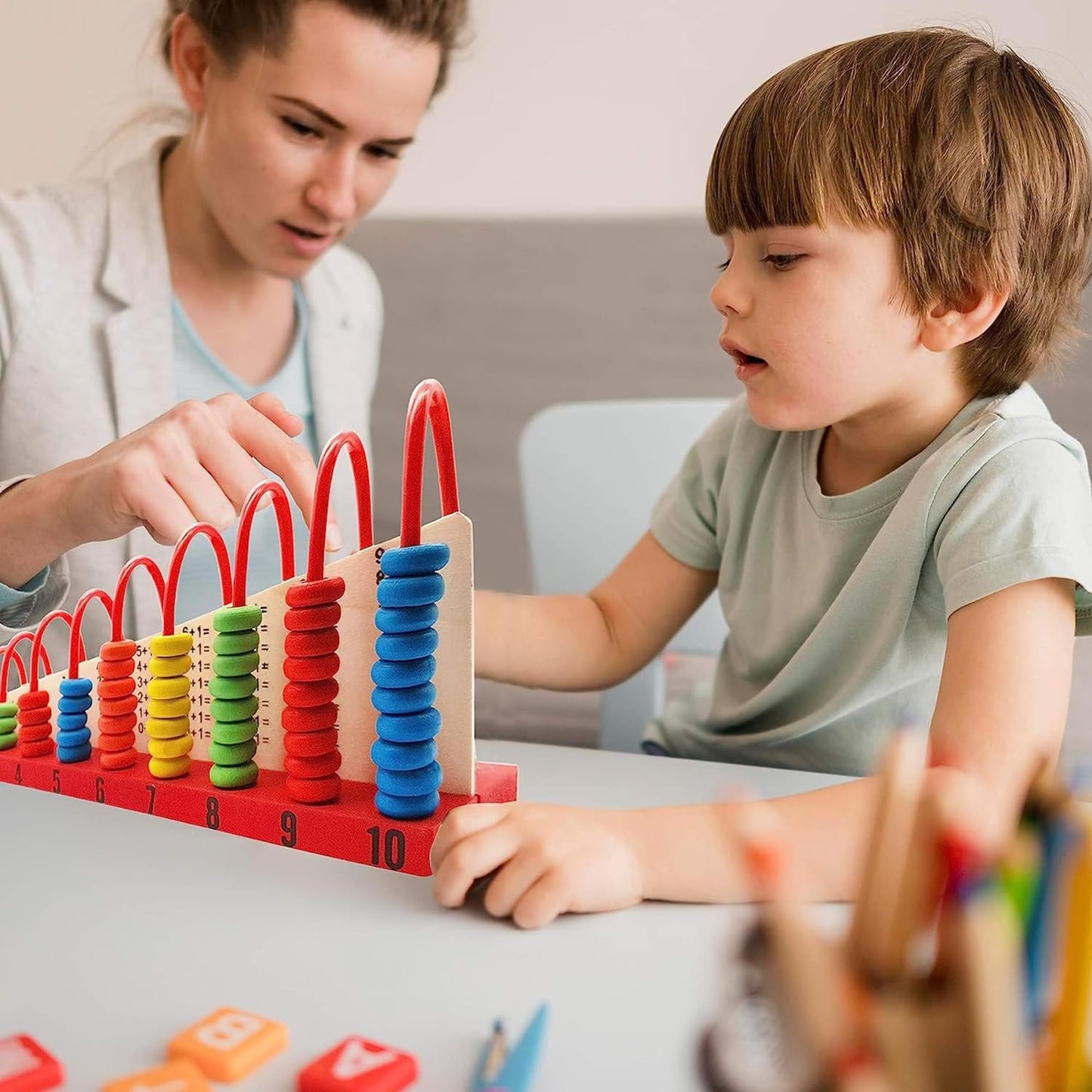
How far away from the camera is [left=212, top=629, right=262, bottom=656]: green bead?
457 millimetres

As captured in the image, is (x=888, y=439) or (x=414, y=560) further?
(x=888, y=439)

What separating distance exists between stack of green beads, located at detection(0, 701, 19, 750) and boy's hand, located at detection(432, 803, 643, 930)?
27cm

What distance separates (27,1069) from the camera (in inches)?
11.2

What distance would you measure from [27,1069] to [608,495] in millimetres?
772

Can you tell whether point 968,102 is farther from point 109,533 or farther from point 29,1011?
point 29,1011

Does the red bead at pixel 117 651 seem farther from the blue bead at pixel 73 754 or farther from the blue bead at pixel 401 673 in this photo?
the blue bead at pixel 401 673

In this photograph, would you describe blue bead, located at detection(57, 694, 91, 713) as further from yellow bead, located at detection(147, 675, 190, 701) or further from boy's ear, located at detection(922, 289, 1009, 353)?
boy's ear, located at detection(922, 289, 1009, 353)

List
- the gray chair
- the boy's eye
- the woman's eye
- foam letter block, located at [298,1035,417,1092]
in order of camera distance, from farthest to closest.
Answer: the gray chair
the woman's eye
the boy's eye
foam letter block, located at [298,1035,417,1092]

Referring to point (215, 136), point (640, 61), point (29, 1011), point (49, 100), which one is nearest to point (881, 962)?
point (29, 1011)

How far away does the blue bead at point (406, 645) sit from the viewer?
41 centimetres

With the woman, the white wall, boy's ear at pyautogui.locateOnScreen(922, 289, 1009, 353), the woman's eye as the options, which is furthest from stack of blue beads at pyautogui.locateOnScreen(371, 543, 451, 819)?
the white wall

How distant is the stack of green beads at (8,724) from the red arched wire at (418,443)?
0.26 m

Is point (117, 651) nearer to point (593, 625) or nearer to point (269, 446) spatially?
point (269, 446)

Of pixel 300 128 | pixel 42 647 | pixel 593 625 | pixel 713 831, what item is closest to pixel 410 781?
pixel 713 831
